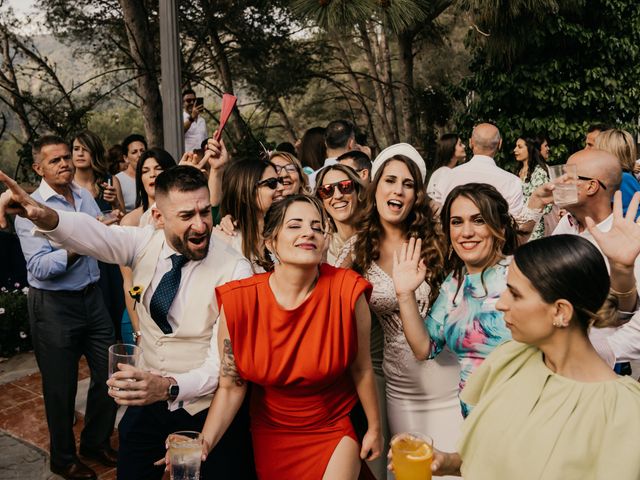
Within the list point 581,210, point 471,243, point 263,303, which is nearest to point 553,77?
point 581,210

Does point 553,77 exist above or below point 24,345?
above

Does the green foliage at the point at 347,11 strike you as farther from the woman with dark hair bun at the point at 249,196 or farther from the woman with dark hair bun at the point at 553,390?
the woman with dark hair bun at the point at 553,390

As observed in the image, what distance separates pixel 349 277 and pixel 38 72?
322 inches

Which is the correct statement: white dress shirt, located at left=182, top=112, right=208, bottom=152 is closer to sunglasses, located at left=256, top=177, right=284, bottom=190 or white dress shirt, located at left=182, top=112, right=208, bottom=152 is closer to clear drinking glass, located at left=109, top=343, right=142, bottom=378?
sunglasses, located at left=256, top=177, right=284, bottom=190

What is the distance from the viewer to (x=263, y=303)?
253cm

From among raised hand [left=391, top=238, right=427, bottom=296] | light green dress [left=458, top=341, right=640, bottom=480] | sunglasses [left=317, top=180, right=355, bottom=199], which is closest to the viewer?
light green dress [left=458, top=341, right=640, bottom=480]

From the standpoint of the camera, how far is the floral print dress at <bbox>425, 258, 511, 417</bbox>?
2559 millimetres

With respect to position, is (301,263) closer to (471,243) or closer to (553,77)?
(471,243)

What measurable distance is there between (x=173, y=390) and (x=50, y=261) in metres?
1.67

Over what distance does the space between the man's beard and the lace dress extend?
2.99ft

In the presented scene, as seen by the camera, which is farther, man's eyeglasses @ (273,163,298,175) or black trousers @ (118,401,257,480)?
man's eyeglasses @ (273,163,298,175)

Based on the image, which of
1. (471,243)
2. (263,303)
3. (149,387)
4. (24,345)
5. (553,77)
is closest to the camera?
(149,387)

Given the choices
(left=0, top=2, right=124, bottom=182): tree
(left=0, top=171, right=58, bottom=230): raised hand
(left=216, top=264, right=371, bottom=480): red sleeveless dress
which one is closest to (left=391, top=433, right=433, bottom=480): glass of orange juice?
(left=216, top=264, right=371, bottom=480): red sleeveless dress

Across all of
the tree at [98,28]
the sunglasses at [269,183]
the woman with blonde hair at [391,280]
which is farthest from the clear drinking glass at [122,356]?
the tree at [98,28]
